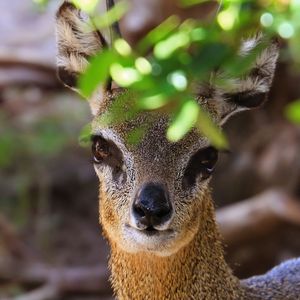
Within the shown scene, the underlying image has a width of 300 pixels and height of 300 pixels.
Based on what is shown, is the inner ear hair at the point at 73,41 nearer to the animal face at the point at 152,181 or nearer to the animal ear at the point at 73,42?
the animal ear at the point at 73,42

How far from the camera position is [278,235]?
315 inches

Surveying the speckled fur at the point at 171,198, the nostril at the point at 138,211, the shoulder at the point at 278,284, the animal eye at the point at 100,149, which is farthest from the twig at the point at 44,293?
the nostril at the point at 138,211

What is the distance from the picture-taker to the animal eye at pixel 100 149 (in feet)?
12.1

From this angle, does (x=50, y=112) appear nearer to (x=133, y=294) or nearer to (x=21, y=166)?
(x=21, y=166)

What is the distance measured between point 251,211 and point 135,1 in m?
2.29

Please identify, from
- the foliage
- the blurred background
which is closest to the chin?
the foliage

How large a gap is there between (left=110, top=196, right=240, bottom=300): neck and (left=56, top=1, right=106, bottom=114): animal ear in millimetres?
721

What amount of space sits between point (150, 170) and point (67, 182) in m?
6.48

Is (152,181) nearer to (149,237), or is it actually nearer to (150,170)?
(150,170)

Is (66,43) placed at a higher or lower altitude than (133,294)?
higher

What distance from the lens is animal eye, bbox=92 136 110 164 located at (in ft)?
12.1

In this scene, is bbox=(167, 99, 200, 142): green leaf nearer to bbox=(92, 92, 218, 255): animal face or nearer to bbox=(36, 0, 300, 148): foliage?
bbox=(36, 0, 300, 148): foliage

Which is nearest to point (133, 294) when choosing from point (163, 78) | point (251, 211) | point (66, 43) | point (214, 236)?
point (214, 236)

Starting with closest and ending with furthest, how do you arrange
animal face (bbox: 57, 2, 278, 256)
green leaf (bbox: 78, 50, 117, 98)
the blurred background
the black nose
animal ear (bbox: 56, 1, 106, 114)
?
1. green leaf (bbox: 78, 50, 117, 98)
2. the black nose
3. animal face (bbox: 57, 2, 278, 256)
4. animal ear (bbox: 56, 1, 106, 114)
5. the blurred background
